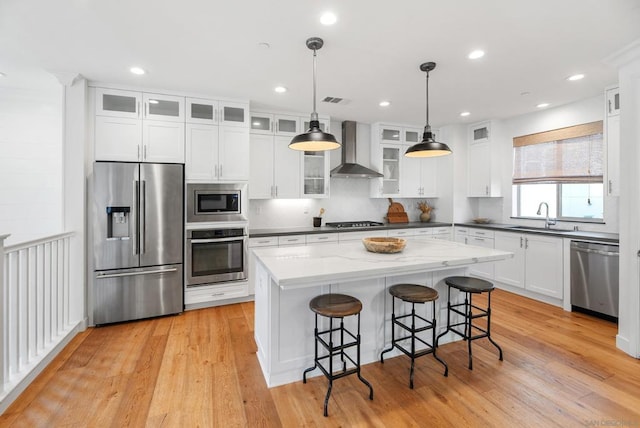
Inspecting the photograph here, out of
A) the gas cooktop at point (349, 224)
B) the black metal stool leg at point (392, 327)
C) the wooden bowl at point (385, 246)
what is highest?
the gas cooktop at point (349, 224)

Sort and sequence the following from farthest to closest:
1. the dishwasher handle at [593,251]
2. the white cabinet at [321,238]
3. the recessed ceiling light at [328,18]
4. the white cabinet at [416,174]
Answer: the white cabinet at [416,174]
the white cabinet at [321,238]
the dishwasher handle at [593,251]
the recessed ceiling light at [328,18]

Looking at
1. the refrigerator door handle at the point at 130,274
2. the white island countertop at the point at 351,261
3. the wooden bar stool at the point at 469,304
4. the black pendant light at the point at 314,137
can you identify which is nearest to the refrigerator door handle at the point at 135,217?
the refrigerator door handle at the point at 130,274

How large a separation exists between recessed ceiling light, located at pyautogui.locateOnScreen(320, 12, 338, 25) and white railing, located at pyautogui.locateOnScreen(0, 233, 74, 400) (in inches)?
109

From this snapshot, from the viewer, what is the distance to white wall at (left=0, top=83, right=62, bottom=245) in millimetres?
3521

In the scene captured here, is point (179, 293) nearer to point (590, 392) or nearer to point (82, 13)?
point (82, 13)

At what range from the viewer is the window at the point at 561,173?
3902 millimetres

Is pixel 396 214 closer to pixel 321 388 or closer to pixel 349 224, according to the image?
pixel 349 224

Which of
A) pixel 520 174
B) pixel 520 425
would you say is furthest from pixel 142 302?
pixel 520 174

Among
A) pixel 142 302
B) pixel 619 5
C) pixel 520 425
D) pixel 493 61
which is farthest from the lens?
pixel 142 302

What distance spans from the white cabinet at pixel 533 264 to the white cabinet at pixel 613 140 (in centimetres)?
82

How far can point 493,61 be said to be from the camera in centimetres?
287

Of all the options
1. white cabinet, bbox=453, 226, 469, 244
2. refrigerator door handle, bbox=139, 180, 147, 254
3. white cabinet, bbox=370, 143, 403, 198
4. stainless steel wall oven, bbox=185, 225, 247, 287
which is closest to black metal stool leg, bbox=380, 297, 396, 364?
stainless steel wall oven, bbox=185, 225, 247, 287

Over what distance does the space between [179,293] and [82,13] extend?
279cm

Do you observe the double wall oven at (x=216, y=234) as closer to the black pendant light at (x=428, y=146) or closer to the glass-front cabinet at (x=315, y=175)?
the glass-front cabinet at (x=315, y=175)
